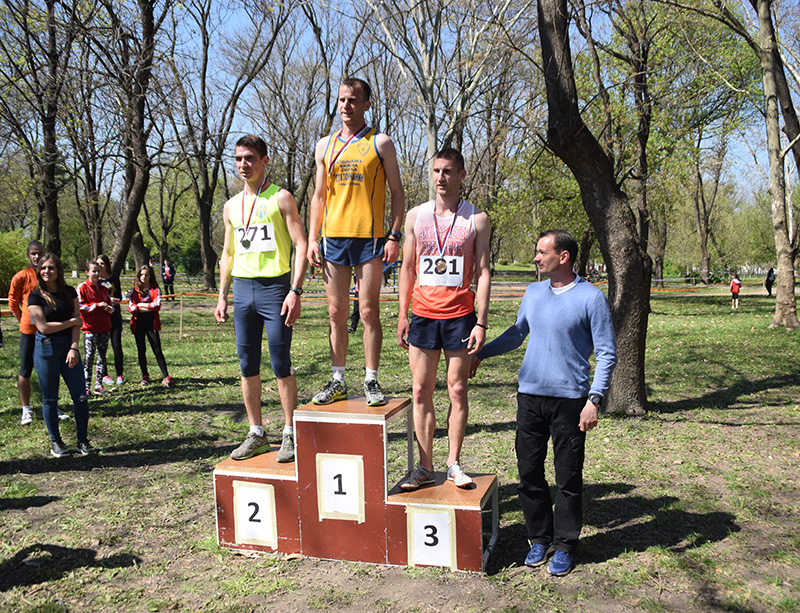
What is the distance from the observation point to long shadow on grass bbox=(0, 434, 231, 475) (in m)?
5.92

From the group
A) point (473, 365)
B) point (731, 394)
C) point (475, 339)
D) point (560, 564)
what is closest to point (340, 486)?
point (473, 365)

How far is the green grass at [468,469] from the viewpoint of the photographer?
3584 mm

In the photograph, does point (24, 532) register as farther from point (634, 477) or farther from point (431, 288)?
point (634, 477)

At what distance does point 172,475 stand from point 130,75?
9.08 m

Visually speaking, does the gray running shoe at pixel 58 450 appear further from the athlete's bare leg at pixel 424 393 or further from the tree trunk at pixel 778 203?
the tree trunk at pixel 778 203

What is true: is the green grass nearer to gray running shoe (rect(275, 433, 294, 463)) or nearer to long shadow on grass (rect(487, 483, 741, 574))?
long shadow on grass (rect(487, 483, 741, 574))

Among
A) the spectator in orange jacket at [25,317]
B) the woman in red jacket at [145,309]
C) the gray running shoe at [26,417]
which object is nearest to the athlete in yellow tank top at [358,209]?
the spectator in orange jacket at [25,317]

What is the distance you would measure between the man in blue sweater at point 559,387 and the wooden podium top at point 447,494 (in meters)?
0.30

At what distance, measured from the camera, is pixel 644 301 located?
701cm

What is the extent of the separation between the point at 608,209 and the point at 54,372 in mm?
6082

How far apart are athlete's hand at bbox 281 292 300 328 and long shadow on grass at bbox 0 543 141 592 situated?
1908 millimetres

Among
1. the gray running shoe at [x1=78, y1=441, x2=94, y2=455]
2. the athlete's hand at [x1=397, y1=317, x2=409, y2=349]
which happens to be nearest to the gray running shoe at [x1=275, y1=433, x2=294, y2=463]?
the athlete's hand at [x1=397, y1=317, x2=409, y2=349]

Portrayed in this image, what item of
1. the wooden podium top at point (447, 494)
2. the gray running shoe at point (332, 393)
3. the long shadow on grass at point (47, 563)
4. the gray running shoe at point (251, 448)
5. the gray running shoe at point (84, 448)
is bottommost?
the long shadow on grass at point (47, 563)

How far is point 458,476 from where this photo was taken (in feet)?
13.3
